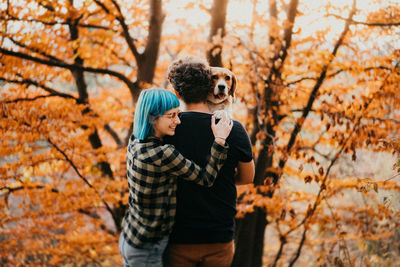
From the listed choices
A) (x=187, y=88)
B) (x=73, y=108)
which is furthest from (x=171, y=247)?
(x=73, y=108)

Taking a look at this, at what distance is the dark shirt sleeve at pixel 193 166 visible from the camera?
1.59m

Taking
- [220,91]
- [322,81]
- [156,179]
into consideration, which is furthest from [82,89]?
[156,179]

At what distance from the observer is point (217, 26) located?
4.40 m

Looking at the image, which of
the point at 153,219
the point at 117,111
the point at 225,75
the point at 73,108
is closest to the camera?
the point at 153,219

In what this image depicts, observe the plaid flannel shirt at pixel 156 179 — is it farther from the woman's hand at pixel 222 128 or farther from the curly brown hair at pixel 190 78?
the curly brown hair at pixel 190 78

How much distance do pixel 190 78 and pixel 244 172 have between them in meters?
0.65

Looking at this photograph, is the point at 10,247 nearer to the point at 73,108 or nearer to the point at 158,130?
the point at 73,108

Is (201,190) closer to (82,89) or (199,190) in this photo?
(199,190)

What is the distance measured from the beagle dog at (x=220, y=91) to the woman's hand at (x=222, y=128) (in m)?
0.50

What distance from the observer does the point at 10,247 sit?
622 cm

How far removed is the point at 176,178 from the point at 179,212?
20 cm

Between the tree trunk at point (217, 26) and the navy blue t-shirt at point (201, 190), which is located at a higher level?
the tree trunk at point (217, 26)

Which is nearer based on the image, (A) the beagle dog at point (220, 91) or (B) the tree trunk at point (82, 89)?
(A) the beagle dog at point (220, 91)

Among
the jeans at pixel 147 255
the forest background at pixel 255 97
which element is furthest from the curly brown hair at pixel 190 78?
the forest background at pixel 255 97
